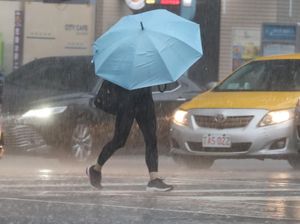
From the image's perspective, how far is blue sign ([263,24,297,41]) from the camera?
17.9 m

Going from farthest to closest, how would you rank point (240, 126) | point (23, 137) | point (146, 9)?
point (146, 9) < point (23, 137) < point (240, 126)

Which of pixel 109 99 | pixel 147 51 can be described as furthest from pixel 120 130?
pixel 147 51

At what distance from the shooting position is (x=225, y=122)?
10.3 meters

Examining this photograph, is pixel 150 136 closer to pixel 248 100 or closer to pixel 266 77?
pixel 248 100

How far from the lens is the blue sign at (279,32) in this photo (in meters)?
17.9

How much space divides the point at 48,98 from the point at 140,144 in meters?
1.67

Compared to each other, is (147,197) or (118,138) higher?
(118,138)

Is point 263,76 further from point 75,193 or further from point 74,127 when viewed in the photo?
point 75,193

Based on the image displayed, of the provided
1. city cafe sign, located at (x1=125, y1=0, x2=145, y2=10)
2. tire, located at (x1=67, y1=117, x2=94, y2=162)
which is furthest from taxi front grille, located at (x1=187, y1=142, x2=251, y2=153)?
city cafe sign, located at (x1=125, y1=0, x2=145, y2=10)

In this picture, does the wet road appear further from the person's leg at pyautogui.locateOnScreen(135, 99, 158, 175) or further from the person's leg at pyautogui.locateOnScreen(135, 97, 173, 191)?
the person's leg at pyautogui.locateOnScreen(135, 99, 158, 175)

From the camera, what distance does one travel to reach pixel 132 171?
10.8 metres

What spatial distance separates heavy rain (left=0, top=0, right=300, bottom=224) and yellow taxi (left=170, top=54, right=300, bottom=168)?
1cm

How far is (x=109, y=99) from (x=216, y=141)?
261 cm

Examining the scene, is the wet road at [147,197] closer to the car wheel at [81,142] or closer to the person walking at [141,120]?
the person walking at [141,120]
